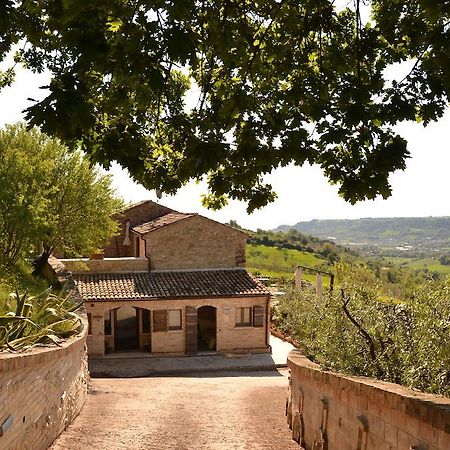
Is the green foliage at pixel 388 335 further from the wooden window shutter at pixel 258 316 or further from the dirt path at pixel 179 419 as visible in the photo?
the wooden window shutter at pixel 258 316

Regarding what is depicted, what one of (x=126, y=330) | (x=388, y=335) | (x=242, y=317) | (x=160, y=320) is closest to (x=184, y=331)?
(x=160, y=320)

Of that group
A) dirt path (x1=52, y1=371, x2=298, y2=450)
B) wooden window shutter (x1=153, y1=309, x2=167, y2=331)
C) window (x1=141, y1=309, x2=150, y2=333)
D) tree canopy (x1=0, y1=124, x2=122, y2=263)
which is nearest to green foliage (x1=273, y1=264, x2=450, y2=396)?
dirt path (x1=52, y1=371, x2=298, y2=450)

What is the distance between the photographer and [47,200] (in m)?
17.2

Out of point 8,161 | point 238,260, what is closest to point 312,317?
point 8,161

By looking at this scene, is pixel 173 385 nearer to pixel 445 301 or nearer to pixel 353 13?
pixel 445 301

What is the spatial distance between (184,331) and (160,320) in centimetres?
118

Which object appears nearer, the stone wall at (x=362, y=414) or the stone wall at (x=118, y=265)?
the stone wall at (x=362, y=414)

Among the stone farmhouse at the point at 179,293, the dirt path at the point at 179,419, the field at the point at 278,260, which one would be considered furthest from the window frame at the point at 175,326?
the field at the point at 278,260

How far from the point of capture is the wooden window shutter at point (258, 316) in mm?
24283

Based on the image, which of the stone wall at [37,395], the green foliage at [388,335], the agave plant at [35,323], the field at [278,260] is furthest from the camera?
the field at [278,260]

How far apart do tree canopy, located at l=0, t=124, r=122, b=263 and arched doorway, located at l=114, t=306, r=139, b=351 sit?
472 centimetres

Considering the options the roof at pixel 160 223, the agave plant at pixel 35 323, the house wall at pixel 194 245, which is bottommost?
the agave plant at pixel 35 323

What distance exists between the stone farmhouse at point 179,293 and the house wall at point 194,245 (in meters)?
0.05

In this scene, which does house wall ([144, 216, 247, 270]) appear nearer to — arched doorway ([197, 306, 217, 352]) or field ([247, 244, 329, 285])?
arched doorway ([197, 306, 217, 352])
